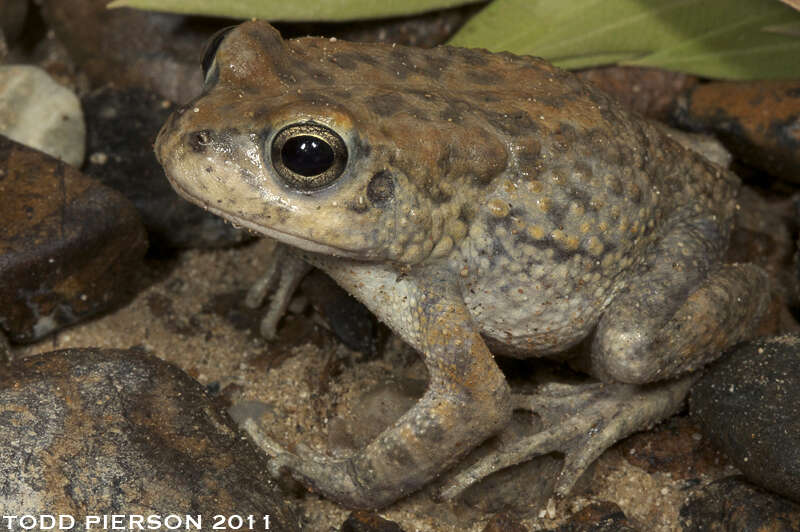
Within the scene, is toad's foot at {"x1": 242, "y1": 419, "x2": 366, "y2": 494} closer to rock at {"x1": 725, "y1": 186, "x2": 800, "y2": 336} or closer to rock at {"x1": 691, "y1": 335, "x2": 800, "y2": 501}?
rock at {"x1": 691, "y1": 335, "x2": 800, "y2": 501}

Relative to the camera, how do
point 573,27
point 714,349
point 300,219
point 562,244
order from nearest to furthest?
1. point 300,219
2. point 562,244
3. point 714,349
4. point 573,27

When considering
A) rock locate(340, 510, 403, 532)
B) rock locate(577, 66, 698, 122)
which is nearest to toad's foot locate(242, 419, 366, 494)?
rock locate(340, 510, 403, 532)

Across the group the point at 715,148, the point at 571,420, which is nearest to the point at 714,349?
the point at 571,420

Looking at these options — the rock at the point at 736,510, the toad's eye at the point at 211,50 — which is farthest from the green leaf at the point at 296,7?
the rock at the point at 736,510

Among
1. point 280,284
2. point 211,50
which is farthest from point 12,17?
point 211,50

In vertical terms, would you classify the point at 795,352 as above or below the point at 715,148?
below

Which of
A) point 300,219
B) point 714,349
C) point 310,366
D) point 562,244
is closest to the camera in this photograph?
point 300,219

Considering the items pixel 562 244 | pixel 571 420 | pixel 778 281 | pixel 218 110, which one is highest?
pixel 218 110

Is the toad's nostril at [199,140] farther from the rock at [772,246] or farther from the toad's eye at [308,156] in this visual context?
the rock at [772,246]

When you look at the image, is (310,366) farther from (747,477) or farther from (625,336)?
(747,477)
